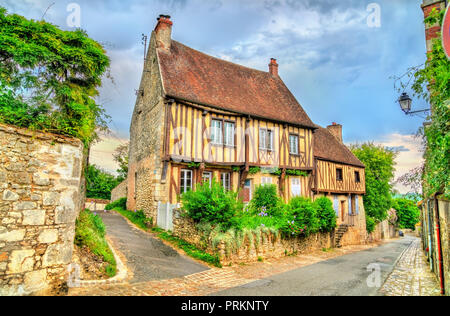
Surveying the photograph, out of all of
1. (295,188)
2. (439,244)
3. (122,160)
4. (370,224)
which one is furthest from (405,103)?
(122,160)

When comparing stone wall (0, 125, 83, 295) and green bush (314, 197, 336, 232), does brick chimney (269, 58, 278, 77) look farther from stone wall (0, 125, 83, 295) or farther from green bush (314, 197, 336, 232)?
stone wall (0, 125, 83, 295)

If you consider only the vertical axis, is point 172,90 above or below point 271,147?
above

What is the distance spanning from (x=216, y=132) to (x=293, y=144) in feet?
14.8

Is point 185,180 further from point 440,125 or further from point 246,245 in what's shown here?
point 440,125

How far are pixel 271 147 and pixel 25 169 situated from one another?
1018 cm

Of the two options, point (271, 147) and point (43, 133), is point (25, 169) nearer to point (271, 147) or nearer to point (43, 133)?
point (43, 133)

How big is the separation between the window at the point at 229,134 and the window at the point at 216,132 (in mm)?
305

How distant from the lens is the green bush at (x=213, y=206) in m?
7.27

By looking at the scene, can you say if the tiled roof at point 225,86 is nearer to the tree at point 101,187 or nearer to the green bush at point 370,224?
the green bush at point 370,224

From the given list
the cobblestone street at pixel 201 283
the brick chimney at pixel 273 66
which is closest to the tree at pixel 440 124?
the cobblestone street at pixel 201 283

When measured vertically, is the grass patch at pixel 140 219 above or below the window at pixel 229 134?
below
